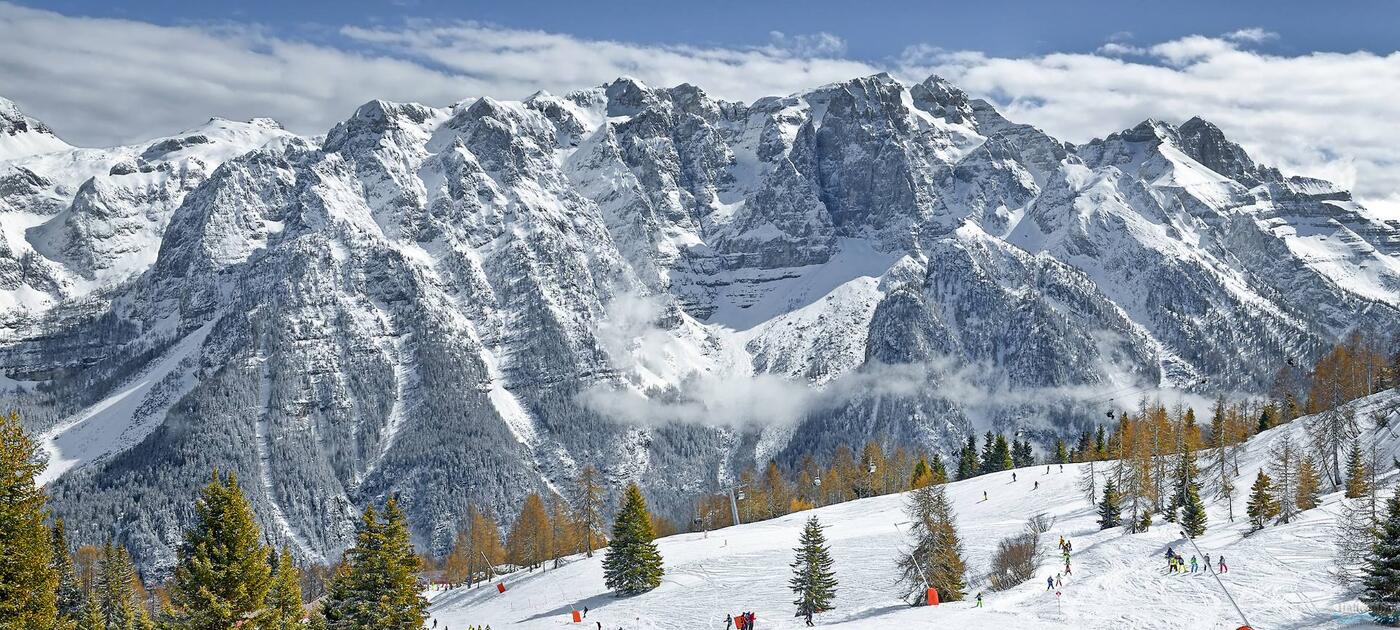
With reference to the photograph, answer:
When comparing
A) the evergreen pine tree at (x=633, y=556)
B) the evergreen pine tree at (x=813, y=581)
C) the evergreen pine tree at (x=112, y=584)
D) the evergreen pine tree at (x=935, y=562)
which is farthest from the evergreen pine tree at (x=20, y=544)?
the evergreen pine tree at (x=112, y=584)

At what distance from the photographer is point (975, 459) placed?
163 m

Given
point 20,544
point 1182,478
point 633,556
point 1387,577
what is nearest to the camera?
point 20,544

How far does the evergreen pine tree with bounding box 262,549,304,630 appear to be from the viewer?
30.5m

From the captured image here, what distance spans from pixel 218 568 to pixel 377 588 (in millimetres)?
13461

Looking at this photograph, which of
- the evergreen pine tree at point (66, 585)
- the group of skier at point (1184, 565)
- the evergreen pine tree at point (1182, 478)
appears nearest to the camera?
the group of skier at point (1184, 565)

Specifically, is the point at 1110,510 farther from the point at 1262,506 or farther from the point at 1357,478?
the point at 1357,478

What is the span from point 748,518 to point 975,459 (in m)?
39.7

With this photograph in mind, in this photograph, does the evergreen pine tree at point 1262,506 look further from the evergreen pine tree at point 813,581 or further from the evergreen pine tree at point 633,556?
the evergreen pine tree at point 633,556

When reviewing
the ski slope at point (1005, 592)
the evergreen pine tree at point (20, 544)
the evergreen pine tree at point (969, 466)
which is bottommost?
the ski slope at point (1005, 592)

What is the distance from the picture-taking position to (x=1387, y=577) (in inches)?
1828

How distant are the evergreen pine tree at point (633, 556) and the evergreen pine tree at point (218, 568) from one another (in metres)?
57.4

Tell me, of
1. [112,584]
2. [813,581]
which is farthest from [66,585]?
→ [813,581]

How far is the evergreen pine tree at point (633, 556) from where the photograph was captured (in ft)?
284

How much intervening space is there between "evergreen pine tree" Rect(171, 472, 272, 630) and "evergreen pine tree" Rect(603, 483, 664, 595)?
5741cm
